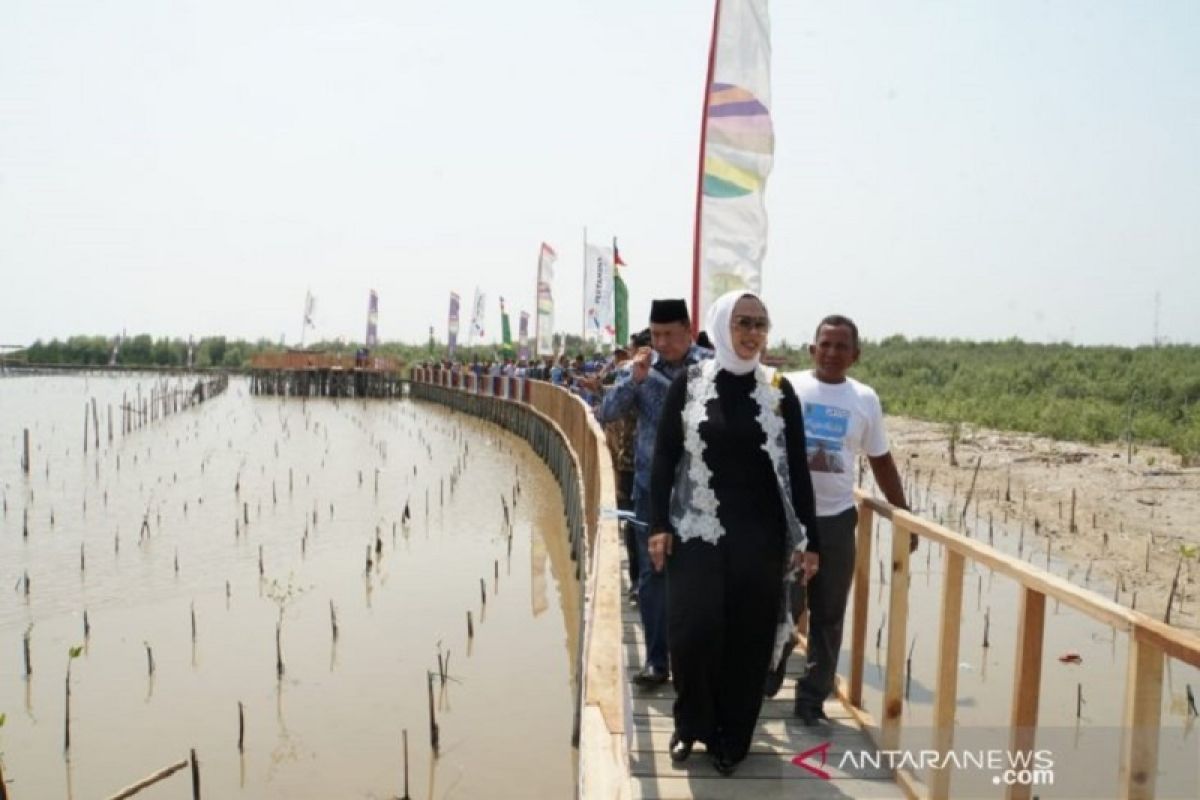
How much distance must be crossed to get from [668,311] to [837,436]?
1.02 m

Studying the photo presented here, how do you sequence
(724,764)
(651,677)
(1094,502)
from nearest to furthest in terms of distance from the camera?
1. (724,764)
2. (651,677)
3. (1094,502)

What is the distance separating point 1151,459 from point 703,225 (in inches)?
560

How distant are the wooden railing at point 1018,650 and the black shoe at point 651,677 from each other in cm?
84

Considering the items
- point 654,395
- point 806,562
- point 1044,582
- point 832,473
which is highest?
point 654,395

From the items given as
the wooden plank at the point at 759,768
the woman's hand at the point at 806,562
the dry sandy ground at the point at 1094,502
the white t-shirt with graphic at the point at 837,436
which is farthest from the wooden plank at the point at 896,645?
the dry sandy ground at the point at 1094,502

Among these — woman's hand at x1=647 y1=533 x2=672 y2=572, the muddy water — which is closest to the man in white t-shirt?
woman's hand at x1=647 y1=533 x2=672 y2=572

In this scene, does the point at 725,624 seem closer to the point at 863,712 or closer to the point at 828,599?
the point at 828,599

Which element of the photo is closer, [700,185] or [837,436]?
[837,436]

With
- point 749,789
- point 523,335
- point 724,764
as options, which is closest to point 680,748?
point 724,764

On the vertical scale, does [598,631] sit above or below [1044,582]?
below

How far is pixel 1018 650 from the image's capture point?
2.80m

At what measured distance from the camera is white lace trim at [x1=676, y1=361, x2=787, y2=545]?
3359mm

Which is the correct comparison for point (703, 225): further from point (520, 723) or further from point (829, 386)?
point (520, 723)

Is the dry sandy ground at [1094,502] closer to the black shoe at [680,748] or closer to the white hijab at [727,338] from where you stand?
the black shoe at [680,748]
